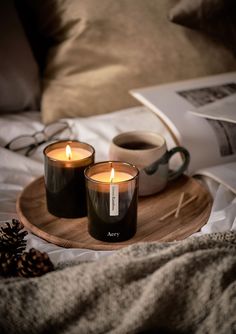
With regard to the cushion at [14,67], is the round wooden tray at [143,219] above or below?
below

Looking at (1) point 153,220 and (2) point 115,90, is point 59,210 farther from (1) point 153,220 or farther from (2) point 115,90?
(2) point 115,90

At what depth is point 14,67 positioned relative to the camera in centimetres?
106

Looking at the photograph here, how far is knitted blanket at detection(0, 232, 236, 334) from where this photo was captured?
532 millimetres

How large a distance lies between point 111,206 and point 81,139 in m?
0.33

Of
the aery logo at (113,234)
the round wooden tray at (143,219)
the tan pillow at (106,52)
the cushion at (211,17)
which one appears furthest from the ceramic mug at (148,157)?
the cushion at (211,17)

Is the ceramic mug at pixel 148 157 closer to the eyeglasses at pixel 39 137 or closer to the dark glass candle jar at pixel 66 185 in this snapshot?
the dark glass candle jar at pixel 66 185

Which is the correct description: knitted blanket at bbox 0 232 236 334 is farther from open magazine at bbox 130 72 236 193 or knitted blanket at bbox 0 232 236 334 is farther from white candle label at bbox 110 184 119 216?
open magazine at bbox 130 72 236 193

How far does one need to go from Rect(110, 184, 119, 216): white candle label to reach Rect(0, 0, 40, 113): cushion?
0.48 meters

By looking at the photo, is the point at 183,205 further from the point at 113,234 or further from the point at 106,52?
the point at 106,52

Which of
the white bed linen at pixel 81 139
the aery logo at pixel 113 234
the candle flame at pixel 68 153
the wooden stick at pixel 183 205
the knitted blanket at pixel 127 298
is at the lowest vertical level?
the wooden stick at pixel 183 205

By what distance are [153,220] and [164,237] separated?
0.05 meters

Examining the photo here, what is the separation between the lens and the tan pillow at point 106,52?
104 centimetres

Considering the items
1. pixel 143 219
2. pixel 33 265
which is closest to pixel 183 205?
pixel 143 219

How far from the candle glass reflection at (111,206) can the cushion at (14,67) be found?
0.42 meters
